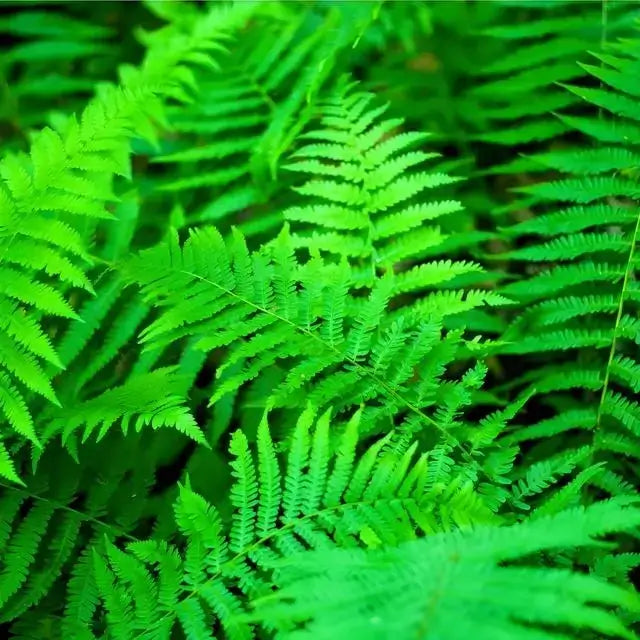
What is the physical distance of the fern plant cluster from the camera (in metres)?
1.45

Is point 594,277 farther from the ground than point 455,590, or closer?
farther from the ground

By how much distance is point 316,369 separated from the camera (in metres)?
1.73

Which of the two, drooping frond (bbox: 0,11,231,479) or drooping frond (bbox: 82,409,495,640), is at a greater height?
drooping frond (bbox: 0,11,231,479)

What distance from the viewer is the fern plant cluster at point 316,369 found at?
1.45 metres

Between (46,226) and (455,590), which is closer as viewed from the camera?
(455,590)

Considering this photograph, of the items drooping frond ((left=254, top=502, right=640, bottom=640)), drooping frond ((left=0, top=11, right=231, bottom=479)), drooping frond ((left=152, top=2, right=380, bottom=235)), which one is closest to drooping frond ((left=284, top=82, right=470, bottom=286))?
drooping frond ((left=152, top=2, right=380, bottom=235))

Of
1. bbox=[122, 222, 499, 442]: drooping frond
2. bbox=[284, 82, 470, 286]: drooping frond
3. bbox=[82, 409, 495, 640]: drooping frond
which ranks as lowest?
bbox=[82, 409, 495, 640]: drooping frond

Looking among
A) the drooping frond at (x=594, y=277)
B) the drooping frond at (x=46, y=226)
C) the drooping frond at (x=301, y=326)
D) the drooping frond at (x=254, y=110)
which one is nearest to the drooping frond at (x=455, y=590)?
the drooping frond at (x=301, y=326)

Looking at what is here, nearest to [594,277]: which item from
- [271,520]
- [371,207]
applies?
[371,207]

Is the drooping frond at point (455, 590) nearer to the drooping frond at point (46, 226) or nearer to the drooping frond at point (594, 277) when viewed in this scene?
the drooping frond at point (594, 277)

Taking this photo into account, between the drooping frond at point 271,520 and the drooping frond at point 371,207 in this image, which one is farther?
the drooping frond at point 371,207

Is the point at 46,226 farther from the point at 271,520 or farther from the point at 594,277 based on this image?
the point at 594,277

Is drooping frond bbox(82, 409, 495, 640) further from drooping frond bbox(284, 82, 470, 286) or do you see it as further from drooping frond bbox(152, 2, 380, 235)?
drooping frond bbox(152, 2, 380, 235)

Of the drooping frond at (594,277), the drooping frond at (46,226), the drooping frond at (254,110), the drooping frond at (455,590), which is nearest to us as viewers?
the drooping frond at (455,590)
